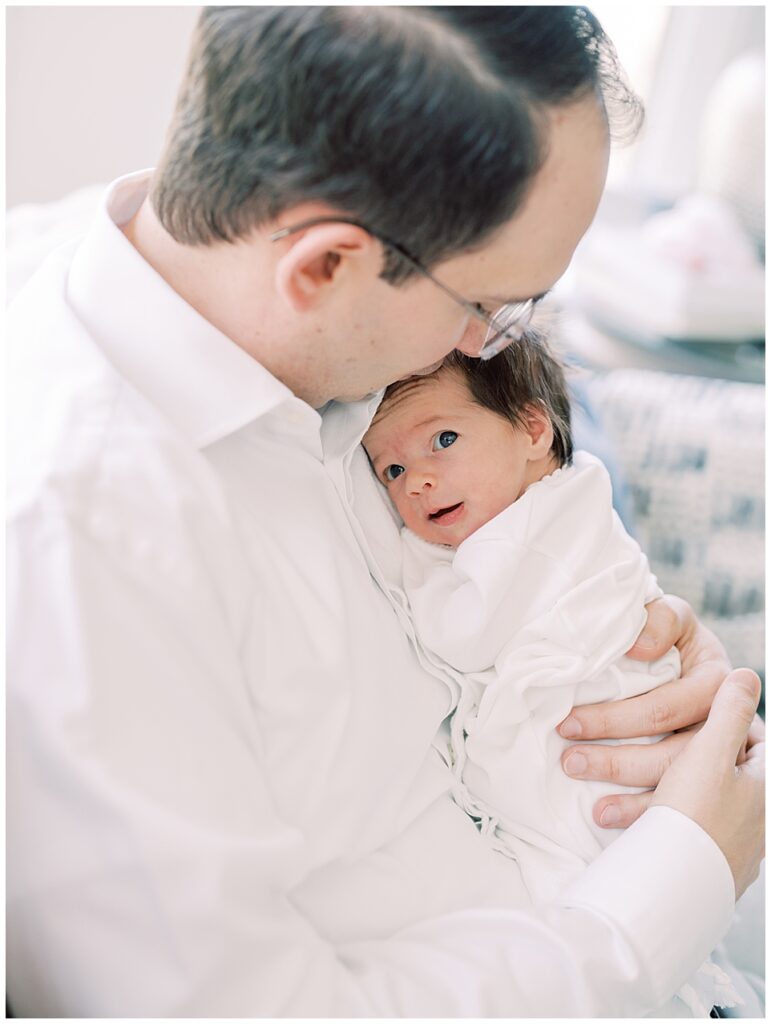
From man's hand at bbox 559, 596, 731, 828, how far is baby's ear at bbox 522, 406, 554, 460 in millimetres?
305

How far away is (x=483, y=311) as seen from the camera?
3.65 ft

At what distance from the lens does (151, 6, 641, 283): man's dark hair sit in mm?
901

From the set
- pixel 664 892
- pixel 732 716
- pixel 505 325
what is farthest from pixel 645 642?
pixel 505 325

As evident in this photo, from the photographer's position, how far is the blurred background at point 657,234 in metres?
2.09

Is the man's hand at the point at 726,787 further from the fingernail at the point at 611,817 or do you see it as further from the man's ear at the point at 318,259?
the man's ear at the point at 318,259

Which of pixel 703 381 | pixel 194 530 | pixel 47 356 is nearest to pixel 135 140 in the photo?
pixel 703 381

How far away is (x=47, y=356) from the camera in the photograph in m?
1.00

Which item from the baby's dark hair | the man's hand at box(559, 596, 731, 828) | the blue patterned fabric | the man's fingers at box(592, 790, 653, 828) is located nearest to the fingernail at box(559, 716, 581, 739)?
the man's hand at box(559, 596, 731, 828)

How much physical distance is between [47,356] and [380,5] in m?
0.49

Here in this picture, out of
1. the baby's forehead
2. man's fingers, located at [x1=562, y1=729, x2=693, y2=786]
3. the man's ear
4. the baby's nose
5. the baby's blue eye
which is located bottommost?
man's fingers, located at [x1=562, y1=729, x2=693, y2=786]

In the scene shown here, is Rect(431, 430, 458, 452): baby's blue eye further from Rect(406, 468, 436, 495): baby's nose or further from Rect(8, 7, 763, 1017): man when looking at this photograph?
Rect(8, 7, 763, 1017): man

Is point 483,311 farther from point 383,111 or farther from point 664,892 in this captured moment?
point 664,892

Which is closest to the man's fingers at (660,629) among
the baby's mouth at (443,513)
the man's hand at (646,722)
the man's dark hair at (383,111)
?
the man's hand at (646,722)

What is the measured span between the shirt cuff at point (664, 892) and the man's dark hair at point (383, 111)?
0.75 meters
